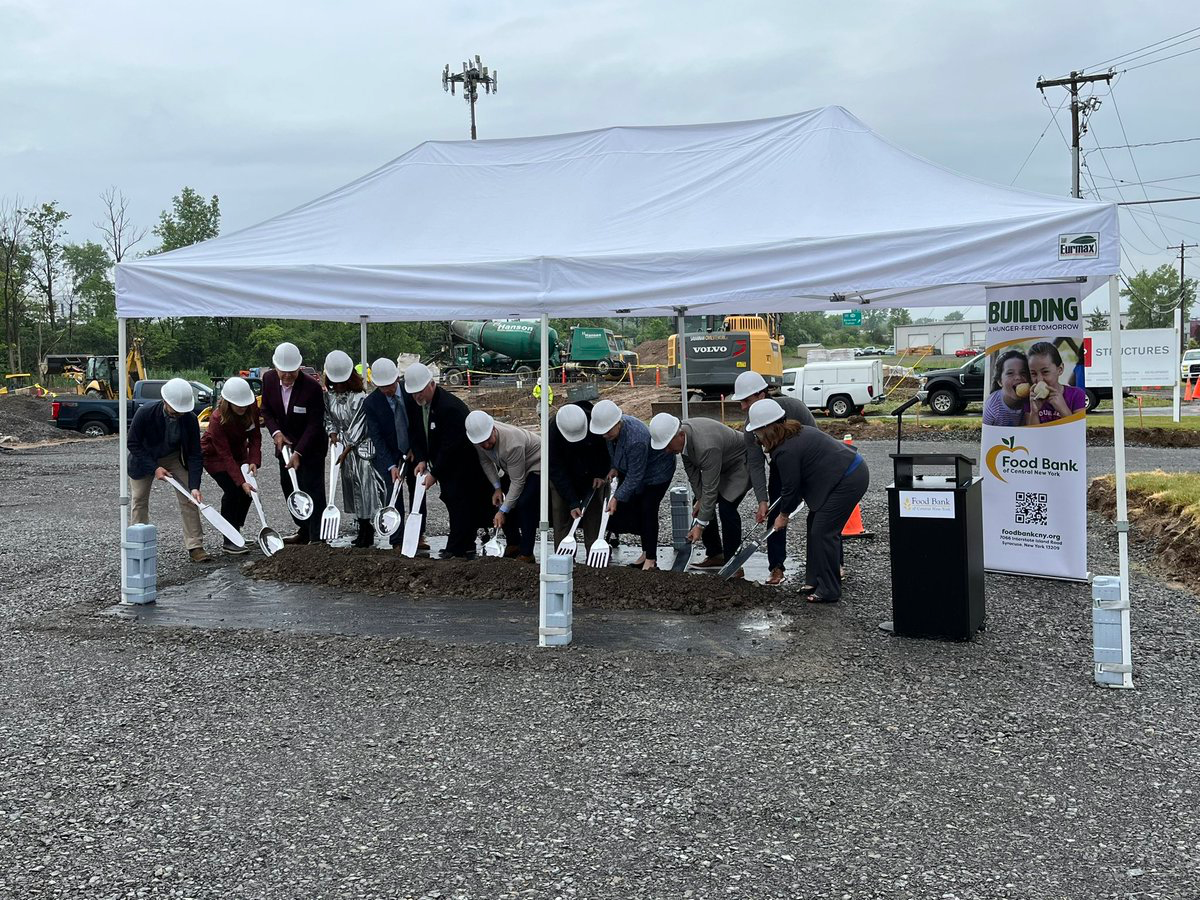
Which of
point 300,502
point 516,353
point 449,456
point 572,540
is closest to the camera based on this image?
point 572,540

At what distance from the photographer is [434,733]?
15.2 ft

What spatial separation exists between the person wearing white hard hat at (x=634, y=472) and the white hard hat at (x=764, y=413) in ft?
3.16

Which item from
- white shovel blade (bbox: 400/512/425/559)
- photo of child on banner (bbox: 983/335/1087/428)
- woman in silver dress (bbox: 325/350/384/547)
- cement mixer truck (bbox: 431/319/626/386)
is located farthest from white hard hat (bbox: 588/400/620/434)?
cement mixer truck (bbox: 431/319/626/386)

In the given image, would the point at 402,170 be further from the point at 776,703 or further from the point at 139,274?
the point at 776,703

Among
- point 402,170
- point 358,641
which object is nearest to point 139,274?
point 402,170

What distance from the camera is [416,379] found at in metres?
7.84

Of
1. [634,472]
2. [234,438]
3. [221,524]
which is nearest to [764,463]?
[634,472]

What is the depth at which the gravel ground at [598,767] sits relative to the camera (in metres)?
3.32

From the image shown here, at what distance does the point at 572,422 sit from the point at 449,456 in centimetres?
→ 122

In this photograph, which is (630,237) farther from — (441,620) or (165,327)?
(165,327)

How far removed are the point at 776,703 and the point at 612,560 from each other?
11.9ft

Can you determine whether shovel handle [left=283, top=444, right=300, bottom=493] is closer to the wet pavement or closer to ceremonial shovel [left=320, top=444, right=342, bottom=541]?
ceremonial shovel [left=320, top=444, right=342, bottom=541]

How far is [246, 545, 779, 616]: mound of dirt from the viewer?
22.9ft

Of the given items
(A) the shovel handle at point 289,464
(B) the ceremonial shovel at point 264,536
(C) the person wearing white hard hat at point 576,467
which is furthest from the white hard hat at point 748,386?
(B) the ceremonial shovel at point 264,536
